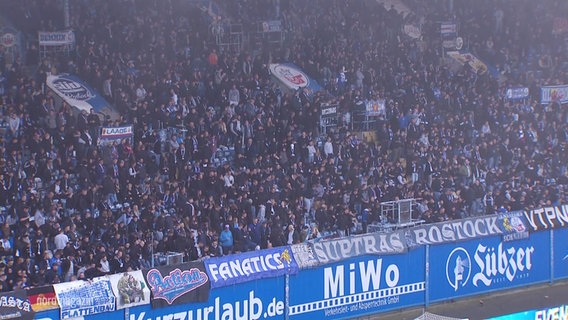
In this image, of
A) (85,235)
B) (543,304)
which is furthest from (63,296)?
(543,304)

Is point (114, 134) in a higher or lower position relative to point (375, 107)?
higher

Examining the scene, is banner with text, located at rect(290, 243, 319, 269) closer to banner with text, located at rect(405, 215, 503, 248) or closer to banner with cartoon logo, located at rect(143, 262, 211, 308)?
banner with cartoon logo, located at rect(143, 262, 211, 308)

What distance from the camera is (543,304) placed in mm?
26812

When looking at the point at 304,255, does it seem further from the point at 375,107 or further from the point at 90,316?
the point at 375,107

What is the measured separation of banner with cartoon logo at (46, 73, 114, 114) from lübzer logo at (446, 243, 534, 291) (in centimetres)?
1169

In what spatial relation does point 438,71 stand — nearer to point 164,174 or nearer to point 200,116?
point 200,116

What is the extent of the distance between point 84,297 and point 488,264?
10.6m

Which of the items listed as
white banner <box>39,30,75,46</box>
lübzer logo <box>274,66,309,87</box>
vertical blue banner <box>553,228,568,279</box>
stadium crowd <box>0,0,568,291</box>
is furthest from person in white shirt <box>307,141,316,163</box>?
white banner <box>39,30,75,46</box>

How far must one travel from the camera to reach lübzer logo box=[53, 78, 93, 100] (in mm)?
32812

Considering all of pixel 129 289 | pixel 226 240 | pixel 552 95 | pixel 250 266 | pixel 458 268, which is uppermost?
pixel 129 289

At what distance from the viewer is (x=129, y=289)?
69.2 ft

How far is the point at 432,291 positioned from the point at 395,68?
50.1 ft

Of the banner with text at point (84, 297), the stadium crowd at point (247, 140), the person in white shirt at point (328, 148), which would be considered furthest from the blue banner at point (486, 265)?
the banner with text at point (84, 297)

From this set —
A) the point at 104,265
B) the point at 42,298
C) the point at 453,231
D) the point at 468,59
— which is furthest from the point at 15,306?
the point at 468,59
